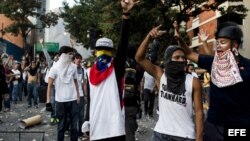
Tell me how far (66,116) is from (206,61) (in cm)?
456

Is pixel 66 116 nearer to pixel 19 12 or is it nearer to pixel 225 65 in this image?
pixel 225 65

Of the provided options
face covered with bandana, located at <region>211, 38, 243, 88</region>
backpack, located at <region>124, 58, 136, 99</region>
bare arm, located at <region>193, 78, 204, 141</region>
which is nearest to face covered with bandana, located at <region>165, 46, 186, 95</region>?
bare arm, located at <region>193, 78, 204, 141</region>

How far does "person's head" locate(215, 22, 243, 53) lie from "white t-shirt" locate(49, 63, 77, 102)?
4.70m

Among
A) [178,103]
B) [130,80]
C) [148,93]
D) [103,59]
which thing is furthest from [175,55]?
[148,93]

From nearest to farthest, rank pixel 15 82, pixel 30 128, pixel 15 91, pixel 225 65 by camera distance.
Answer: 1. pixel 225 65
2. pixel 30 128
3. pixel 15 82
4. pixel 15 91

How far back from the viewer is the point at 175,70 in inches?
185

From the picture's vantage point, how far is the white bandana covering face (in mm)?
4180

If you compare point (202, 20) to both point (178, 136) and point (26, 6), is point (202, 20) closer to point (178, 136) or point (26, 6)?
point (26, 6)

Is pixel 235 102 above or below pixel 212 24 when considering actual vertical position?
Answer: below

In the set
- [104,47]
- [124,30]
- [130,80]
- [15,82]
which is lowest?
[15,82]

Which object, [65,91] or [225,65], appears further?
[65,91]

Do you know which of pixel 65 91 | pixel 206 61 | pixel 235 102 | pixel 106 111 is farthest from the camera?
pixel 65 91

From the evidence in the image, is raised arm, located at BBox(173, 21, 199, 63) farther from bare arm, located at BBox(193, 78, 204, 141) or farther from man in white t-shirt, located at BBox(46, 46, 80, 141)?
man in white t-shirt, located at BBox(46, 46, 80, 141)

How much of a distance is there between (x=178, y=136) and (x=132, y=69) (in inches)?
104
